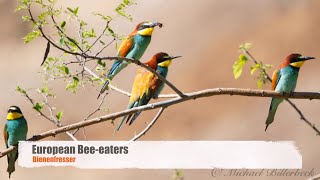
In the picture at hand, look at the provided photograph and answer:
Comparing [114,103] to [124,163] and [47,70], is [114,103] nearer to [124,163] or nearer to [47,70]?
[124,163]

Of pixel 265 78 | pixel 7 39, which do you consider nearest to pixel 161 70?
pixel 265 78

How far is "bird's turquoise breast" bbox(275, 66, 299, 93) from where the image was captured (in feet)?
6.10

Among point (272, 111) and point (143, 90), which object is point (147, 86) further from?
point (272, 111)

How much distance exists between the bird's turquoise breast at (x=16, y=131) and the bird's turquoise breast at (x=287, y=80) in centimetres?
90

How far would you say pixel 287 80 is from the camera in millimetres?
1883

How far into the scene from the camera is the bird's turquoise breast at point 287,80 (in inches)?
73.2

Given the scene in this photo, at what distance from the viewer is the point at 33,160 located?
7.19 feet

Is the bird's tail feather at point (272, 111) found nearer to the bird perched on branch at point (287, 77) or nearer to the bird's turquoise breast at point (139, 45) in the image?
the bird perched on branch at point (287, 77)

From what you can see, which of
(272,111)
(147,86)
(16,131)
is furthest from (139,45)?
(16,131)

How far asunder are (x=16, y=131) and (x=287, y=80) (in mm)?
949

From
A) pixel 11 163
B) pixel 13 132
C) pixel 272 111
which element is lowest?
pixel 11 163

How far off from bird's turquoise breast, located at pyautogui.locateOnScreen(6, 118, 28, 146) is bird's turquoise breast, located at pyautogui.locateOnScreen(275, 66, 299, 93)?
90cm

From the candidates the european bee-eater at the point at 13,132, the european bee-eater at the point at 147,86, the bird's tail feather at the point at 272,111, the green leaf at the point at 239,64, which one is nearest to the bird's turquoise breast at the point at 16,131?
the european bee-eater at the point at 13,132

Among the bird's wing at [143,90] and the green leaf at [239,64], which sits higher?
the green leaf at [239,64]
